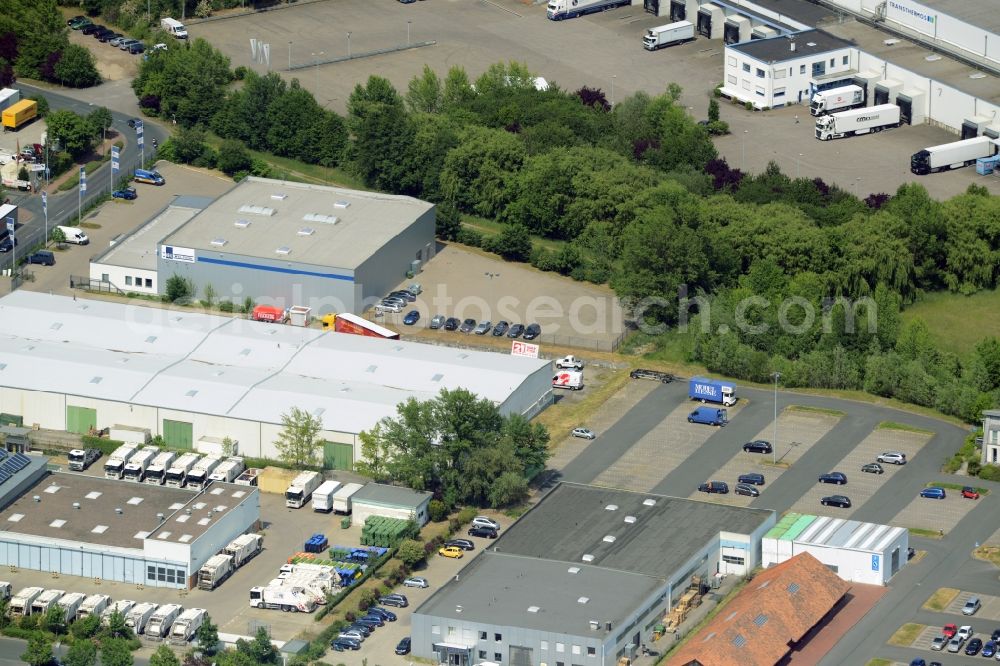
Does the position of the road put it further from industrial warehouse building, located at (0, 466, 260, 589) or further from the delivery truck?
the delivery truck

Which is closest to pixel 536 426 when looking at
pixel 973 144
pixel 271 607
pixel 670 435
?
pixel 670 435

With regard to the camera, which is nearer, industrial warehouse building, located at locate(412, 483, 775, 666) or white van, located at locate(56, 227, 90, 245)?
industrial warehouse building, located at locate(412, 483, 775, 666)

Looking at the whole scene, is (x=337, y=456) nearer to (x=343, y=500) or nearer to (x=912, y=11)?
(x=343, y=500)

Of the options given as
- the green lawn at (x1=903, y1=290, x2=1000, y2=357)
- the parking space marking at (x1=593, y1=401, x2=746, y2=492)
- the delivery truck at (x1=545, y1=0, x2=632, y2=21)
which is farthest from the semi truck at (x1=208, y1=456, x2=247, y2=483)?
the delivery truck at (x1=545, y1=0, x2=632, y2=21)

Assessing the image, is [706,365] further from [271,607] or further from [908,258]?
[271,607]

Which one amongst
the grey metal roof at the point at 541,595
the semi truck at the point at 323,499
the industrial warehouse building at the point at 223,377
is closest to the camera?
the grey metal roof at the point at 541,595

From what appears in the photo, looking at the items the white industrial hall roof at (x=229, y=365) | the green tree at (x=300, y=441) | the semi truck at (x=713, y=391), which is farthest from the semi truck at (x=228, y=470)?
the semi truck at (x=713, y=391)

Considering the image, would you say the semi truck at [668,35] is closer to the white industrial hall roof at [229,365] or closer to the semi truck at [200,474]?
Answer: the white industrial hall roof at [229,365]
